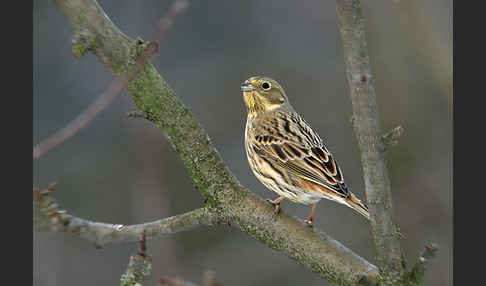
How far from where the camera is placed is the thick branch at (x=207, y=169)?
12.5ft

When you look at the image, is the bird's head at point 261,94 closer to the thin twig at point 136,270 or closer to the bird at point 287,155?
the bird at point 287,155

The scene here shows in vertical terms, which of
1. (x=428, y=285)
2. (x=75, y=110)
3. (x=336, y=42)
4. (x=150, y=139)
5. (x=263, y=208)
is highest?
(x=336, y=42)

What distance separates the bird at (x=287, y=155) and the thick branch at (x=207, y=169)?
92 centimetres

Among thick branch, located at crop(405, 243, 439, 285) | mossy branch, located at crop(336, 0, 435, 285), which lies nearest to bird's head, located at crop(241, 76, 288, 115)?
mossy branch, located at crop(336, 0, 435, 285)

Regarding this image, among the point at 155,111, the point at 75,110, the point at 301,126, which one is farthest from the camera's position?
the point at 75,110

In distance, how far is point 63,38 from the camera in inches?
408

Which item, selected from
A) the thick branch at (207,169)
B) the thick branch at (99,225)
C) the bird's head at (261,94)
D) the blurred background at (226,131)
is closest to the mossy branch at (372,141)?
the thick branch at (207,169)

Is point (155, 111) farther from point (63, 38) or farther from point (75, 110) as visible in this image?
point (63, 38)

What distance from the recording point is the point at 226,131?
31.4 ft

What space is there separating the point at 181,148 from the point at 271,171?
1914 mm

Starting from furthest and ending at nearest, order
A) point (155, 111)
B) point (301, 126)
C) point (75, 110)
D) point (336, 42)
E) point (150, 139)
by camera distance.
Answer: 1. point (336, 42)
2. point (75, 110)
3. point (150, 139)
4. point (301, 126)
5. point (155, 111)

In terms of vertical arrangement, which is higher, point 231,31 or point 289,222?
point 231,31

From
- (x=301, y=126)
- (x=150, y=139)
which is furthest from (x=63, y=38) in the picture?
(x=301, y=126)

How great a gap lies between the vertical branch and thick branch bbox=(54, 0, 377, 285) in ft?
1.36
